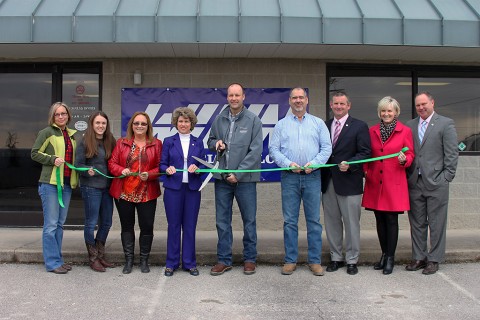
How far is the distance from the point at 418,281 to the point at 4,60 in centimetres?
683

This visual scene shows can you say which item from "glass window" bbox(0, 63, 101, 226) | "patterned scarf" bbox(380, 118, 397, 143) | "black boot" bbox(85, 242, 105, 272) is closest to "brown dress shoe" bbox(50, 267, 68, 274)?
"black boot" bbox(85, 242, 105, 272)

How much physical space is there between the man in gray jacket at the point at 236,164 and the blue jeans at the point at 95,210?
1.30 m

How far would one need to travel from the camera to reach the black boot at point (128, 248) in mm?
5316

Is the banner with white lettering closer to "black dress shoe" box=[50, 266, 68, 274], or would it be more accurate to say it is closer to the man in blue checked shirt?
the man in blue checked shirt

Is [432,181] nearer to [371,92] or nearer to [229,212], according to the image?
[229,212]

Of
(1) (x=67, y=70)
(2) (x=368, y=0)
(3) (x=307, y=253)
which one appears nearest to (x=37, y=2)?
(1) (x=67, y=70)

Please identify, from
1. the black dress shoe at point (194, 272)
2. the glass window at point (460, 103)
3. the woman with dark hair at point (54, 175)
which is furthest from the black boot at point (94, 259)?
the glass window at point (460, 103)

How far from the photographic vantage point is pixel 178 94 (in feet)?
24.1

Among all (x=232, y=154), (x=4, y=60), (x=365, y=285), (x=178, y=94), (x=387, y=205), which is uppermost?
(x=4, y=60)

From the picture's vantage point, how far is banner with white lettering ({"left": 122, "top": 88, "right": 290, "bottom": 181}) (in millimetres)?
7348

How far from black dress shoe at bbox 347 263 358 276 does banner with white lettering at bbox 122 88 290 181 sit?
2.35 meters

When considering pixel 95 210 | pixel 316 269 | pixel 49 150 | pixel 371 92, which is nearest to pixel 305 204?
pixel 316 269

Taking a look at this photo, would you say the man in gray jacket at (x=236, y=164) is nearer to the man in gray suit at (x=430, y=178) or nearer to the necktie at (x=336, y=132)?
the necktie at (x=336, y=132)

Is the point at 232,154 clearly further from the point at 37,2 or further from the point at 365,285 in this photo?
the point at 37,2
